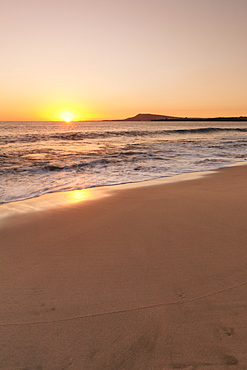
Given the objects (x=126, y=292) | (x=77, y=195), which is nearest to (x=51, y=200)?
(x=77, y=195)

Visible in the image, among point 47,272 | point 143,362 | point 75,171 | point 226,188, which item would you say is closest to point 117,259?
point 47,272

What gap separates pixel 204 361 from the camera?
1.49 meters

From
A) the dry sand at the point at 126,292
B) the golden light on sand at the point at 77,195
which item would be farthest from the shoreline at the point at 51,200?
the dry sand at the point at 126,292

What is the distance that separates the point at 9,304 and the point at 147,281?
1.13 meters

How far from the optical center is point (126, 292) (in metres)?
2.12

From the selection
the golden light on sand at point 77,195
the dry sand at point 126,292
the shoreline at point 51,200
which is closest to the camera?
the dry sand at point 126,292

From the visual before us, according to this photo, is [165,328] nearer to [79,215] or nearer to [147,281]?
[147,281]

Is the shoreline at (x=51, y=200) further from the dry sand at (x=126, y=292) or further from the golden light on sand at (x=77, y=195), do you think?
the dry sand at (x=126, y=292)

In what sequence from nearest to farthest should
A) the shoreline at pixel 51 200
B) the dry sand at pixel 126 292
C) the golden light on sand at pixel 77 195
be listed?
the dry sand at pixel 126 292, the shoreline at pixel 51 200, the golden light on sand at pixel 77 195

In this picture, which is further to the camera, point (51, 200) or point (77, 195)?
point (77, 195)

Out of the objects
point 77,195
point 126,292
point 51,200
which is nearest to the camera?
point 126,292

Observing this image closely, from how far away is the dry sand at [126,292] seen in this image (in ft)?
5.13

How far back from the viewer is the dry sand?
61.5 inches

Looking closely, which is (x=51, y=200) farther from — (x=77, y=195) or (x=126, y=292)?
(x=126, y=292)
